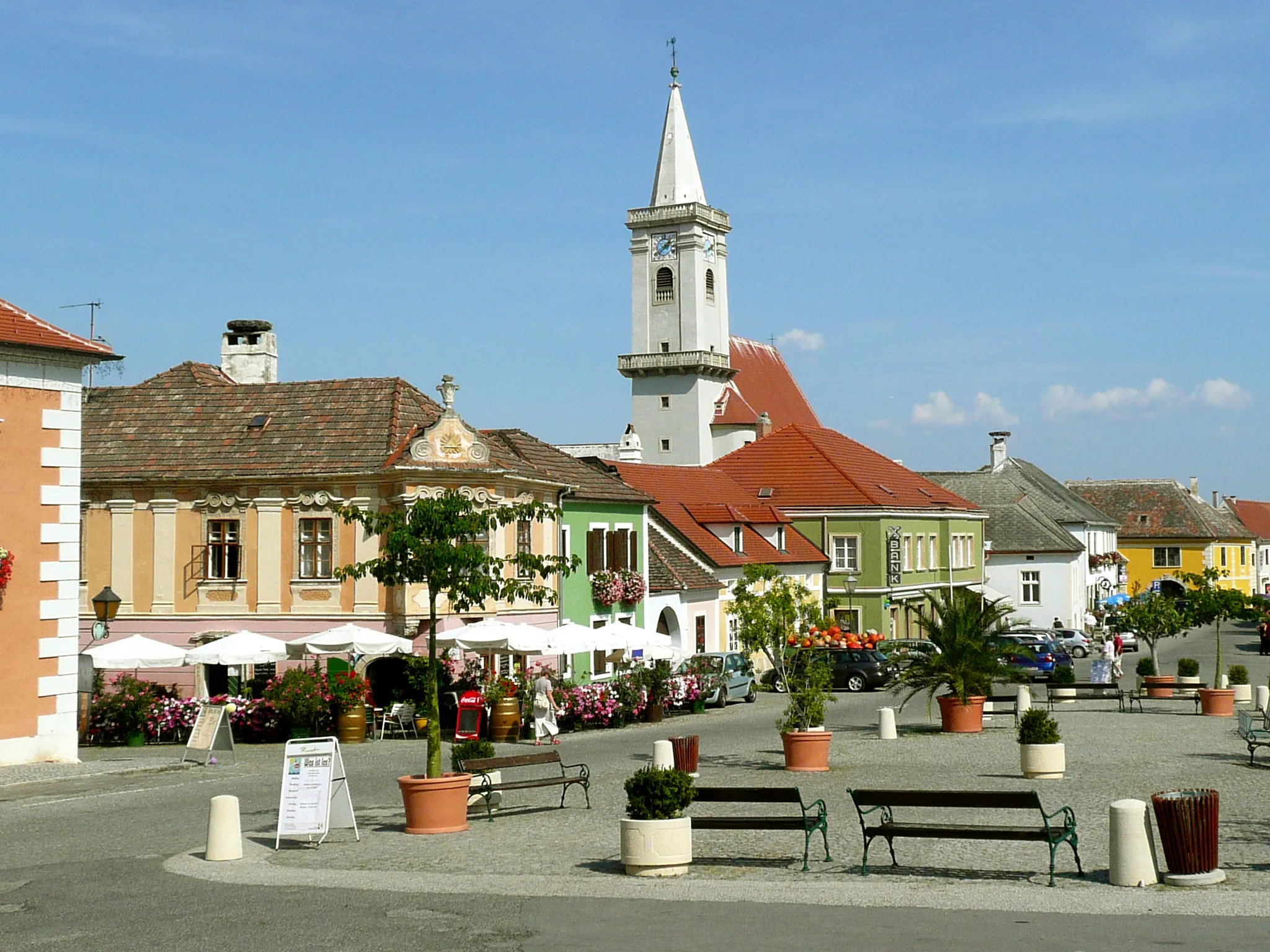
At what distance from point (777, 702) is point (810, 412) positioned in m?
56.9

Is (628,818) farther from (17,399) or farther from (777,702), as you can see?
(777,702)

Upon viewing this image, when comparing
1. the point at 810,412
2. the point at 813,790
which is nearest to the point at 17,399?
the point at 813,790

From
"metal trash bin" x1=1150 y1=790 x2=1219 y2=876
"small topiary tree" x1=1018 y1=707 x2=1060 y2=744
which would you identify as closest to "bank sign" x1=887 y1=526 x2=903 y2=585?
"small topiary tree" x1=1018 y1=707 x2=1060 y2=744

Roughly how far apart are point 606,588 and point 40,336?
20.9m

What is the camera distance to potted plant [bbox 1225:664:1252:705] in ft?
125

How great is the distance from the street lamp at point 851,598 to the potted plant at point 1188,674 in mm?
19893

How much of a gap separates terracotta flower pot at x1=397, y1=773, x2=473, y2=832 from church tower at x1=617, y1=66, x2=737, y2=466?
71158 mm

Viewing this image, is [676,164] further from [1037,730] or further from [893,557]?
[1037,730]

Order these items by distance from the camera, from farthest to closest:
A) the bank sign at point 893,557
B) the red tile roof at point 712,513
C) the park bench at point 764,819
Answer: the bank sign at point 893,557, the red tile roof at point 712,513, the park bench at point 764,819

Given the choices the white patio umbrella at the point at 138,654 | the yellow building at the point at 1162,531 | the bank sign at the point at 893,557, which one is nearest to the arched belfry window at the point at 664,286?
the bank sign at the point at 893,557

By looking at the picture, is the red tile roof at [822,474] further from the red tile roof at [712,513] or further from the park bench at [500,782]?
the park bench at [500,782]

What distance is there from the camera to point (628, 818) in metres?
14.4

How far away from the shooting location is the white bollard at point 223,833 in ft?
51.3

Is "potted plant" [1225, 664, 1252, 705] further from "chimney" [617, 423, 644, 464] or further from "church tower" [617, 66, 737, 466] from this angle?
"church tower" [617, 66, 737, 466]
